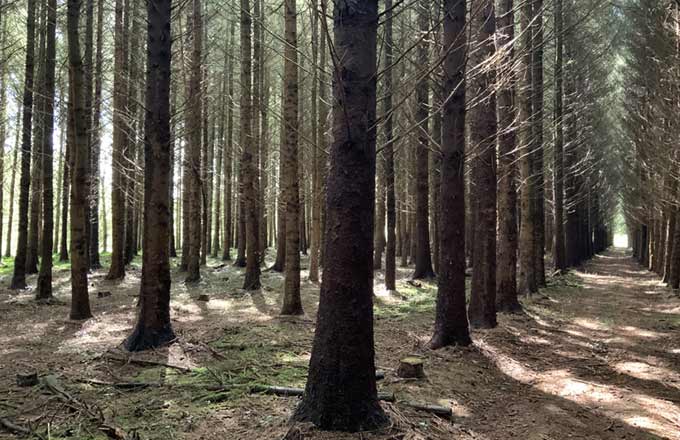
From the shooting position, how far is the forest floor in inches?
164

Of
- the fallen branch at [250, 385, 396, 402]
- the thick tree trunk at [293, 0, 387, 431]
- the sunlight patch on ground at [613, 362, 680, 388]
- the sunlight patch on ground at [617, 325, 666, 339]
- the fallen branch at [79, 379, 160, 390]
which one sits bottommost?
the sunlight patch on ground at [617, 325, 666, 339]

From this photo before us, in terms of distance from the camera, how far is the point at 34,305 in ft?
32.8

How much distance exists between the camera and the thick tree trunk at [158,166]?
6.66 m

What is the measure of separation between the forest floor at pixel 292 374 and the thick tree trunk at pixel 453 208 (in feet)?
1.24

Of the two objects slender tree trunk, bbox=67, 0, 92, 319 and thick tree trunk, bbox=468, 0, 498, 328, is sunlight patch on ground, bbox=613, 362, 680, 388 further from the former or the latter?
slender tree trunk, bbox=67, 0, 92, 319

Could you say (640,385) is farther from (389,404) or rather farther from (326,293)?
(326,293)

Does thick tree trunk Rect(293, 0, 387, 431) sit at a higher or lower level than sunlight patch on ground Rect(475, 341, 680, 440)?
higher

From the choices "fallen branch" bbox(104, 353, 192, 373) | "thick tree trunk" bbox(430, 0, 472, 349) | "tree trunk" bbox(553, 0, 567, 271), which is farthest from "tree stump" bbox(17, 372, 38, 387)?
"tree trunk" bbox(553, 0, 567, 271)

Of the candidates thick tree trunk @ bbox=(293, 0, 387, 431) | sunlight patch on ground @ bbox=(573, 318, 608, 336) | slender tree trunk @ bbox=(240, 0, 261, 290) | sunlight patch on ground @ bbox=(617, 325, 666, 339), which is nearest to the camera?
thick tree trunk @ bbox=(293, 0, 387, 431)

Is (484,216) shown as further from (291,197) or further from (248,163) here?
(248,163)

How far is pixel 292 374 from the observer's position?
5504 mm

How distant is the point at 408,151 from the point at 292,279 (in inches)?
462

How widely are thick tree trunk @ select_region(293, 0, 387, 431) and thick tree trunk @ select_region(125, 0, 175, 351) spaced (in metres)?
3.76

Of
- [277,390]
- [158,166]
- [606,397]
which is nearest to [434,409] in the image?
[277,390]
